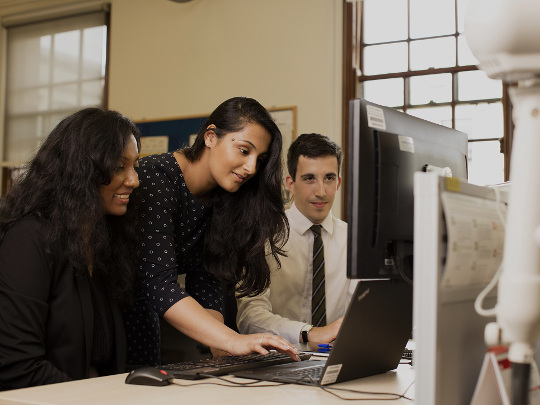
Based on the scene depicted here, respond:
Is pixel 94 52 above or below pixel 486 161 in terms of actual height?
above

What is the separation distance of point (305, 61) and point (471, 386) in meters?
3.25

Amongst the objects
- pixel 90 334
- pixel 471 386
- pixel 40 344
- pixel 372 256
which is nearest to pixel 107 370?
pixel 90 334

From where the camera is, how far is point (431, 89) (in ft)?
12.5

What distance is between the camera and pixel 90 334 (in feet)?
4.95

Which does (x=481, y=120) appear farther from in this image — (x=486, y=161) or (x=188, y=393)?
(x=188, y=393)

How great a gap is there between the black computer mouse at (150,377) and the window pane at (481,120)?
2.86 metres

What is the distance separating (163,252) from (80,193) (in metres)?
0.26

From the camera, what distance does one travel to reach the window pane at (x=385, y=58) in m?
3.90

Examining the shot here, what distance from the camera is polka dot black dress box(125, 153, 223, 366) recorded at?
5.24 feet

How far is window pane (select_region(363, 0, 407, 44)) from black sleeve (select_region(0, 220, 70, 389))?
117 inches

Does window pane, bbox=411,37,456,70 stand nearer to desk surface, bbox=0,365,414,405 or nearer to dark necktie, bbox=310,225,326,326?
dark necktie, bbox=310,225,326,326

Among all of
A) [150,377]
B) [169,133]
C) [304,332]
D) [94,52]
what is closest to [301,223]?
[304,332]

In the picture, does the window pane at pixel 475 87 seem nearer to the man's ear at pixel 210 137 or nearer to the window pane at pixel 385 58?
the window pane at pixel 385 58

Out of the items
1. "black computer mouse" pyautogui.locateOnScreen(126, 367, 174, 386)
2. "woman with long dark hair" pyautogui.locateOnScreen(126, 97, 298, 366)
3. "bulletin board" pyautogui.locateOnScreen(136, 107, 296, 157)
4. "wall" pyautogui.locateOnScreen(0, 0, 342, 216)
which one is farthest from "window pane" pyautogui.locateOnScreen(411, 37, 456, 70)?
"black computer mouse" pyautogui.locateOnScreen(126, 367, 174, 386)
